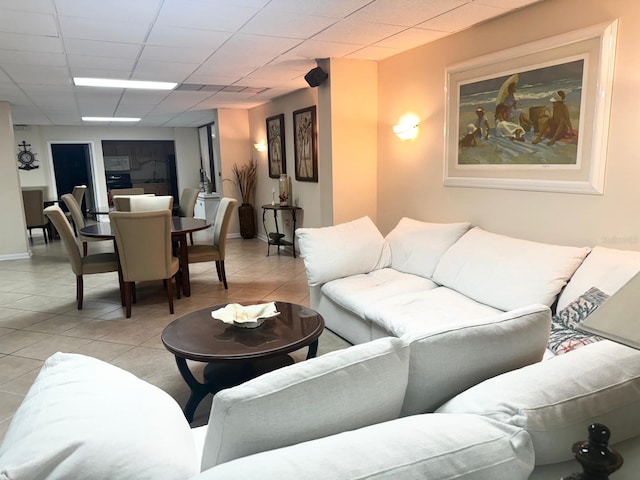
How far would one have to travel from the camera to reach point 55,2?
101 inches

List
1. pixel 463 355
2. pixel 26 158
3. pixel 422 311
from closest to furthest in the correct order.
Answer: pixel 463 355, pixel 422 311, pixel 26 158

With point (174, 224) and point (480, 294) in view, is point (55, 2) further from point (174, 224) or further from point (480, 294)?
point (480, 294)

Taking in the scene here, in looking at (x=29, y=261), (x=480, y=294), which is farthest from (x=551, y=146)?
(x=29, y=261)

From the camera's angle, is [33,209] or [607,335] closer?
[607,335]

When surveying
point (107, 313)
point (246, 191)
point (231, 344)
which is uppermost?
point (246, 191)

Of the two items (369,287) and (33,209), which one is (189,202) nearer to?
(33,209)

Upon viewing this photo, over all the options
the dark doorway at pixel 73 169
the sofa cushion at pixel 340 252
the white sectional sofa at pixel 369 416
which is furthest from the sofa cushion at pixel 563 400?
the dark doorway at pixel 73 169

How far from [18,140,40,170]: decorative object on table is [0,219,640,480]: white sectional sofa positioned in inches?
395

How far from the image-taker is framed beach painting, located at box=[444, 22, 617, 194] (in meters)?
2.55

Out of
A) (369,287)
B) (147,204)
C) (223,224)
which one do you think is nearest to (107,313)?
(223,224)

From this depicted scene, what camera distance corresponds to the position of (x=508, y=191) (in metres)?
3.18

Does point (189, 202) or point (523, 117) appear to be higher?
point (523, 117)

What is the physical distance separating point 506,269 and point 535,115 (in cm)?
107

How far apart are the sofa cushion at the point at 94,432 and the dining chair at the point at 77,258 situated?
331 cm
